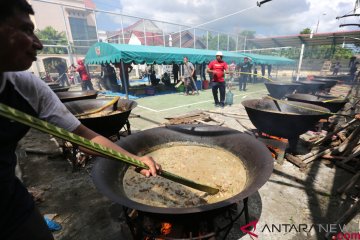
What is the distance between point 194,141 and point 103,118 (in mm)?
1893

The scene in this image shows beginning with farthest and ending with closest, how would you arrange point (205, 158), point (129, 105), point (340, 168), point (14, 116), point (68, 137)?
point (129, 105), point (340, 168), point (205, 158), point (68, 137), point (14, 116)

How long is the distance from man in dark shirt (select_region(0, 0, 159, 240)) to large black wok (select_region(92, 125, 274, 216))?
0.36 meters

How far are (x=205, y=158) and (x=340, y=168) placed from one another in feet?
11.9

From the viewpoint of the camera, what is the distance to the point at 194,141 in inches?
117

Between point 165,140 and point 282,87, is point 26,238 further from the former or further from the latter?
point 282,87

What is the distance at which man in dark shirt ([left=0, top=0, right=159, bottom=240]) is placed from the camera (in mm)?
999

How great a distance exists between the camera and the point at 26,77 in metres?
1.34

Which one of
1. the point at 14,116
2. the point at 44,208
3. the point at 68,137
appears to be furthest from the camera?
the point at 44,208

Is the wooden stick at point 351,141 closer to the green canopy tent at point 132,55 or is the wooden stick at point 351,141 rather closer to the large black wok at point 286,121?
the large black wok at point 286,121

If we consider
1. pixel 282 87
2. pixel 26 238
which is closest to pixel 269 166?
pixel 26 238

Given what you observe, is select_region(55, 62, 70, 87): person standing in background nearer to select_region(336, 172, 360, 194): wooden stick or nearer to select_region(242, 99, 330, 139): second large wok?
select_region(242, 99, 330, 139): second large wok

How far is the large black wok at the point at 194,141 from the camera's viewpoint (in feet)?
4.92

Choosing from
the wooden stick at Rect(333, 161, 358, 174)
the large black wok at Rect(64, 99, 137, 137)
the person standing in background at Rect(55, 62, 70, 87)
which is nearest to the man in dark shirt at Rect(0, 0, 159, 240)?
the large black wok at Rect(64, 99, 137, 137)

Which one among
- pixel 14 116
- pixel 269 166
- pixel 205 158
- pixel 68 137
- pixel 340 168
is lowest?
pixel 340 168
